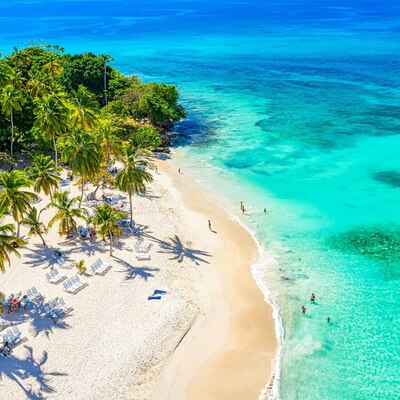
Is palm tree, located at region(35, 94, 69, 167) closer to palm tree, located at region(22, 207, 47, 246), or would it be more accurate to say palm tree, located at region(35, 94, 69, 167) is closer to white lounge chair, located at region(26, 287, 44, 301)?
palm tree, located at region(22, 207, 47, 246)

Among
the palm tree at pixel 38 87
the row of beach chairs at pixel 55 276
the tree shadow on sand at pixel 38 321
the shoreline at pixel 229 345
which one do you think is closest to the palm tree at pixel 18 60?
the palm tree at pixel 38 87

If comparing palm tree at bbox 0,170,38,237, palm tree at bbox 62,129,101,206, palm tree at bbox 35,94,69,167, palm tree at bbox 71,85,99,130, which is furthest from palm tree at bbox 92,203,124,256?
palm tree at bbox 71,85,99,130

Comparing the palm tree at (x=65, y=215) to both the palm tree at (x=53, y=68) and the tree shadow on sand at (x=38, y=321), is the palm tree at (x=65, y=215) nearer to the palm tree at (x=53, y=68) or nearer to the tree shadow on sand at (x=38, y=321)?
the tree shadow on sand at (x=38, y=321)

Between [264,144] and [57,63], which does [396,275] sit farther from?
[57,63]

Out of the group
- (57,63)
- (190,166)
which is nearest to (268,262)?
Answer: (190,166)

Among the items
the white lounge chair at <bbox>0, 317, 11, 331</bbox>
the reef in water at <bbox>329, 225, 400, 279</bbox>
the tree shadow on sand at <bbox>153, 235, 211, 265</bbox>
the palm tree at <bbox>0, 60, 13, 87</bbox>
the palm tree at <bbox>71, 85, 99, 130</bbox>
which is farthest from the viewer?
the palm tree at <bbox>0, 60, 13, 87</bbox>
